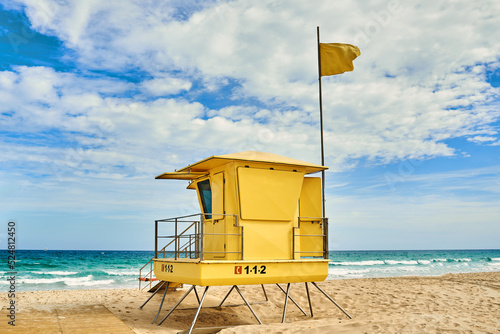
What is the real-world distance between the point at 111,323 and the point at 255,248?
3.78 meters

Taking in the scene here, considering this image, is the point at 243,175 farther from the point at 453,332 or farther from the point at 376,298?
the point at 376,298

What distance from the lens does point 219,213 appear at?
11.7 m

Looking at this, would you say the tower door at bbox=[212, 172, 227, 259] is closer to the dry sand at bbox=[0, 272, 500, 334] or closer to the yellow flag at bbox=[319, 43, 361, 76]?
the dry sand at bbox=[0, 272, 500, 334]

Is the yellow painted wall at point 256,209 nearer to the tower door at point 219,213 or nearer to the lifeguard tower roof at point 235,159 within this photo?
the tower door at point 219,213

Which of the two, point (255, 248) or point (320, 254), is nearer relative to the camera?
point (255, 248)

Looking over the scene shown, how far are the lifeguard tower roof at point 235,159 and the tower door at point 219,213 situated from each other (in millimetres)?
428

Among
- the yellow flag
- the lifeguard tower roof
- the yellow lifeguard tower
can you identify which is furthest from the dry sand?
the yellow flag

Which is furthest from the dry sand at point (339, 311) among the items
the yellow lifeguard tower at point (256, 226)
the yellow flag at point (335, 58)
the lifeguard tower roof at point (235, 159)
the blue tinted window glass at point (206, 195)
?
the yellow flag at point (335, 58)


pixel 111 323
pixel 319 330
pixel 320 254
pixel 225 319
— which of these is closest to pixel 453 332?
pixel 319 330

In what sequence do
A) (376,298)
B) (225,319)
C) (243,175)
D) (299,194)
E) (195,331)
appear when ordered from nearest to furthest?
(195,331)
(243,175)
(299,194)
(225,319)
(376,298)

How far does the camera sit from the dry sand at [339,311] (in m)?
9.83

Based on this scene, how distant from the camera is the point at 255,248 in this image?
11125 mm

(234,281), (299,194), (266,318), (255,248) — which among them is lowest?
(266,318)

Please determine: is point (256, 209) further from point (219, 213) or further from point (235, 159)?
point (235, 159)
